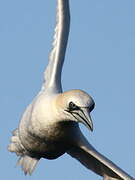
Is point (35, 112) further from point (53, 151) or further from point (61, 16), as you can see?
point (61, 16)

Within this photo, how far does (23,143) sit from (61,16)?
368 cm

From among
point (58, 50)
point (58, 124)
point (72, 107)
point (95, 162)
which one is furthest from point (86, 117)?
point (58, 50)

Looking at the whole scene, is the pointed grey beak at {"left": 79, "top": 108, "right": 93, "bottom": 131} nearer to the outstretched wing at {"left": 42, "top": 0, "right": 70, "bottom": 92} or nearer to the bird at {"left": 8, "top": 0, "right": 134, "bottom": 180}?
the bird at {"left": 8, "top": 0, "right": 134, "bottom": 180}

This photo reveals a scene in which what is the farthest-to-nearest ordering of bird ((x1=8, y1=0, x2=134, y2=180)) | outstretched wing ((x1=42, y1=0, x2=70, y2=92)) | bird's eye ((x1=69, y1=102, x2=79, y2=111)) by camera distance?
outstretched wing ((x1=42, y1=0, x2=70, y2=92)), bird ((x1=8, y1=0, x2=134, y2=180)), bird's eye ((x1=69, y1=102, x2=79, y2=111))

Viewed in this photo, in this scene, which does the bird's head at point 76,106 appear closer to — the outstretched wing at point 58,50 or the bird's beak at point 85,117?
the bird's beak at point 85,117

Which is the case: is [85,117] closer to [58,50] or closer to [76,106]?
[76,106]

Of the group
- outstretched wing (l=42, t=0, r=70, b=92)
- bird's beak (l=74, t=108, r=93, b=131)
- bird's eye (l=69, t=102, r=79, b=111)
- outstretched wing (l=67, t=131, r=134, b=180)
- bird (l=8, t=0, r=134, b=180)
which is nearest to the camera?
bird's beak (l=74, t=108, r=93, b=131)

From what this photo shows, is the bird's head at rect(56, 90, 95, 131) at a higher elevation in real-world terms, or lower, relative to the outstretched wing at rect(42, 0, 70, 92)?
lower

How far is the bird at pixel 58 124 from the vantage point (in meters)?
28.2

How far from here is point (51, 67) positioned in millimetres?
31891

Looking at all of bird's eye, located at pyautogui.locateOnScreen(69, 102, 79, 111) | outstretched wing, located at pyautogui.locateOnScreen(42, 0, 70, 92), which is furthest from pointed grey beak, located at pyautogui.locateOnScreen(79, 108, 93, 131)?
outstretched wing, located at pyautogui.locateOnScreen(42, 0, 70, 92)

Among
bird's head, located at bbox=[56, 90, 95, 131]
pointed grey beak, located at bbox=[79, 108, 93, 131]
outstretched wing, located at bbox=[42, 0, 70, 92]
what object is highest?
outstretched wing, located at bbox=[42, 0, 70, 92]

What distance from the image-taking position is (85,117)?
1093 inches

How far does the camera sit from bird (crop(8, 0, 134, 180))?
28.2 metres
